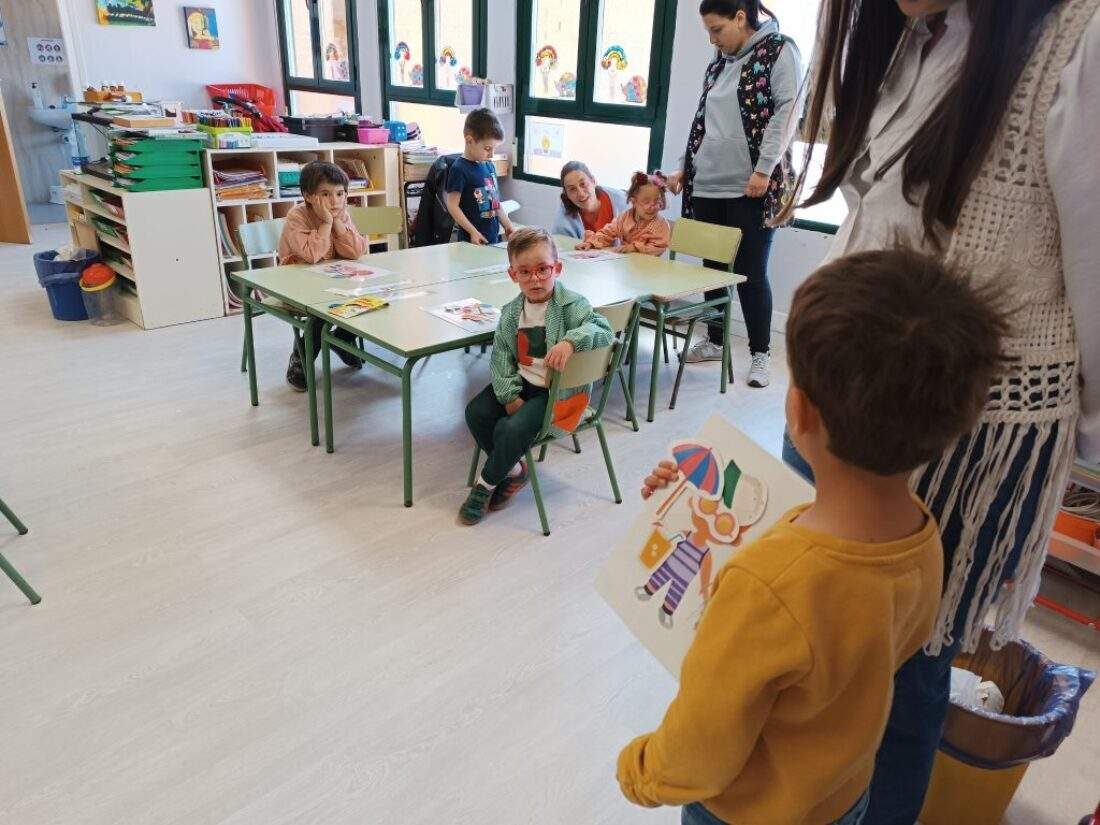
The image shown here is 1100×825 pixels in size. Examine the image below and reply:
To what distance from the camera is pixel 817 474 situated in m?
0.72

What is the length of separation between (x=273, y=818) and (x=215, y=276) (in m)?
3.45

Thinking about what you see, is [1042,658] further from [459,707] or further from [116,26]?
[116,26]

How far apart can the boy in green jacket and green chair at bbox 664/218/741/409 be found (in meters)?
1.01

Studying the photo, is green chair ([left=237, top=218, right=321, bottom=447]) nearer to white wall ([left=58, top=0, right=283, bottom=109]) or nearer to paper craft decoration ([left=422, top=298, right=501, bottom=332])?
paper craft decoration ([left=422, top=298, right=501, bottom=332])

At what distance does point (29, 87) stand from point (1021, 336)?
25.4 feet

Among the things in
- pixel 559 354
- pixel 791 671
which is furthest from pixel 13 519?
pixel 791 671

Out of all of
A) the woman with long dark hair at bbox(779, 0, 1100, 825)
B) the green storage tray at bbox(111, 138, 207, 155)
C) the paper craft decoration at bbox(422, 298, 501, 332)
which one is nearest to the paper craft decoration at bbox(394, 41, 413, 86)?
the green storage tray at bbox(111, 138, 207, 155)

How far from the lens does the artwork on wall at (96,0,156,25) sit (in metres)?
6.69

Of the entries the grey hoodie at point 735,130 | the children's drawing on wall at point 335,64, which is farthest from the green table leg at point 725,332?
the children's drawing on wall at point 335,64

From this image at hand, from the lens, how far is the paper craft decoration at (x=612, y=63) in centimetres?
487

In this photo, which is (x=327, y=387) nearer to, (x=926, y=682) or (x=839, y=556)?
(x=926, y=682)

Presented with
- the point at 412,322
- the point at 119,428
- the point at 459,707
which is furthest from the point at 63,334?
the point at 459,707

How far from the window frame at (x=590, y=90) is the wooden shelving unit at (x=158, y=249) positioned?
2.46 meters

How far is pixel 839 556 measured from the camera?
0.67 m
